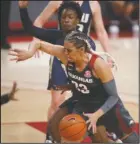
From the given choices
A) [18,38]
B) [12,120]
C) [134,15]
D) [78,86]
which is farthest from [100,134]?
[134,15]

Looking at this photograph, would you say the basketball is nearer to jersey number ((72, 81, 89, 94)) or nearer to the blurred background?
jersey number ((72, 81, 89, 94))

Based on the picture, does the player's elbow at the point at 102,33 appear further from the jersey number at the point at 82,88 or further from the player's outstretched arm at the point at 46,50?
the jersey number at the point at 82,88

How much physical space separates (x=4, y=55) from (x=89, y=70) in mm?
6488

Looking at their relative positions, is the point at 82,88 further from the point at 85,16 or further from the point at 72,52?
the point at 85,16

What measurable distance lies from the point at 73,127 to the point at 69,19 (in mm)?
1060

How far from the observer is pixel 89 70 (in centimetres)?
436

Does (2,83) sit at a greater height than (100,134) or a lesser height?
lesser

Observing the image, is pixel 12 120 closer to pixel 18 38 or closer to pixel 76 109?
pixel 76 109

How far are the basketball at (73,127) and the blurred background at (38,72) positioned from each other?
176cm

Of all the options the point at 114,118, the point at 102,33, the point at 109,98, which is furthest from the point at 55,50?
the point at 102,33

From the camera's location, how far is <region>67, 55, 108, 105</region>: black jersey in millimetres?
4371

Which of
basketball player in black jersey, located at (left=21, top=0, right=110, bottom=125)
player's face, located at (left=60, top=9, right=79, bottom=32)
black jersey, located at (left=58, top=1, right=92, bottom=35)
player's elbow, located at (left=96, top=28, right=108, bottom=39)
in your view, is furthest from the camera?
player's elbow, located at (left=96, top=28, right=108, bottom=39)

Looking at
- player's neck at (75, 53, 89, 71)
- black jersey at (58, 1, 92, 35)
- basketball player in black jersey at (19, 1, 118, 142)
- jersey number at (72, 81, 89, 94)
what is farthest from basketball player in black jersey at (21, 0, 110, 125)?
player's neck at (75, 53, 89, 71)

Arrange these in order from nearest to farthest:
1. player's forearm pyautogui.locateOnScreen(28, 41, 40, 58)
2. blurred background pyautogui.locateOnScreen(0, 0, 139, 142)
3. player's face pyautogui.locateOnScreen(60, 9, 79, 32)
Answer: player's forearm pyautogui.locateOnScreen(28, 41, 40, 58) < player's face pyautogui.locateOnScreen(60, 9, 79, 32) < blurred background pyautogui.locateOnScreen(0, 0, 139, 142)
